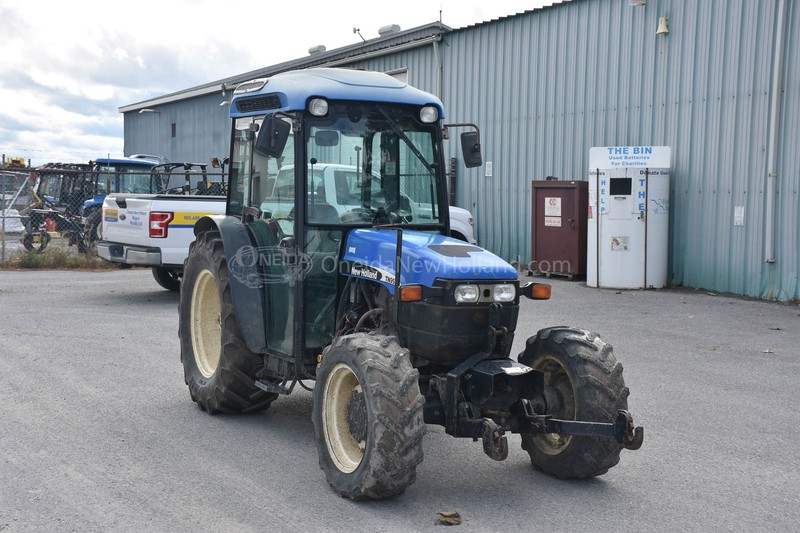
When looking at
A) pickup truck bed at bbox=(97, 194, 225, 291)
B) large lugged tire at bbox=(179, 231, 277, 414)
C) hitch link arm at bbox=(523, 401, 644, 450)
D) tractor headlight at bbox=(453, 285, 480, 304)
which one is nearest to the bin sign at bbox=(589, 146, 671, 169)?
pickup truck bed at bbox=(97, 194, 225, 291)

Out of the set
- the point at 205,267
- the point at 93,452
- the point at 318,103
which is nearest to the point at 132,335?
the point at 205,267

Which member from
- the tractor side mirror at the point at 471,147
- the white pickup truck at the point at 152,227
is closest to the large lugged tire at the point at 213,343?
the tractor side mirror at the point at 471,147

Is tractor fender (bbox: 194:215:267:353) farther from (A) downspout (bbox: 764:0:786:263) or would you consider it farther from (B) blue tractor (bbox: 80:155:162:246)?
(B) blue tractor (bbox: 80:155:162:246)

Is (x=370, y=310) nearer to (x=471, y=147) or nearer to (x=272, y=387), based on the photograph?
(x=272, y=387)

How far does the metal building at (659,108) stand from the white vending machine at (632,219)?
50 centimetres

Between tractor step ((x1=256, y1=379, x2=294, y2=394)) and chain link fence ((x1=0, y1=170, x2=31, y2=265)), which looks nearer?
tractor step ((x1=256, y1=379, x2=294, y2=394))

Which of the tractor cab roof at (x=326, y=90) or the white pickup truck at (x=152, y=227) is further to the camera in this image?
the white pickup truck at (x=152, y=227)

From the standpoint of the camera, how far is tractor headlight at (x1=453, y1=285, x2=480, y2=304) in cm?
515

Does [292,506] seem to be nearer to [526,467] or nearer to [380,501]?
[380,501]

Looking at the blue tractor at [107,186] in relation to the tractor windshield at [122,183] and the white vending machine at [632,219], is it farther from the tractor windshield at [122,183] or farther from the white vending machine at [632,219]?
the white vending machine at [632,219]

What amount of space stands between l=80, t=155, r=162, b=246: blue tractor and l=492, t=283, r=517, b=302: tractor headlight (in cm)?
1643

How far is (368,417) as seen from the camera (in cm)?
478

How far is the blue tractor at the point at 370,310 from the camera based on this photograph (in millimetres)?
4973

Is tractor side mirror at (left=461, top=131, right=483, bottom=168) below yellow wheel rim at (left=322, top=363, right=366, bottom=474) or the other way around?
the other way around
